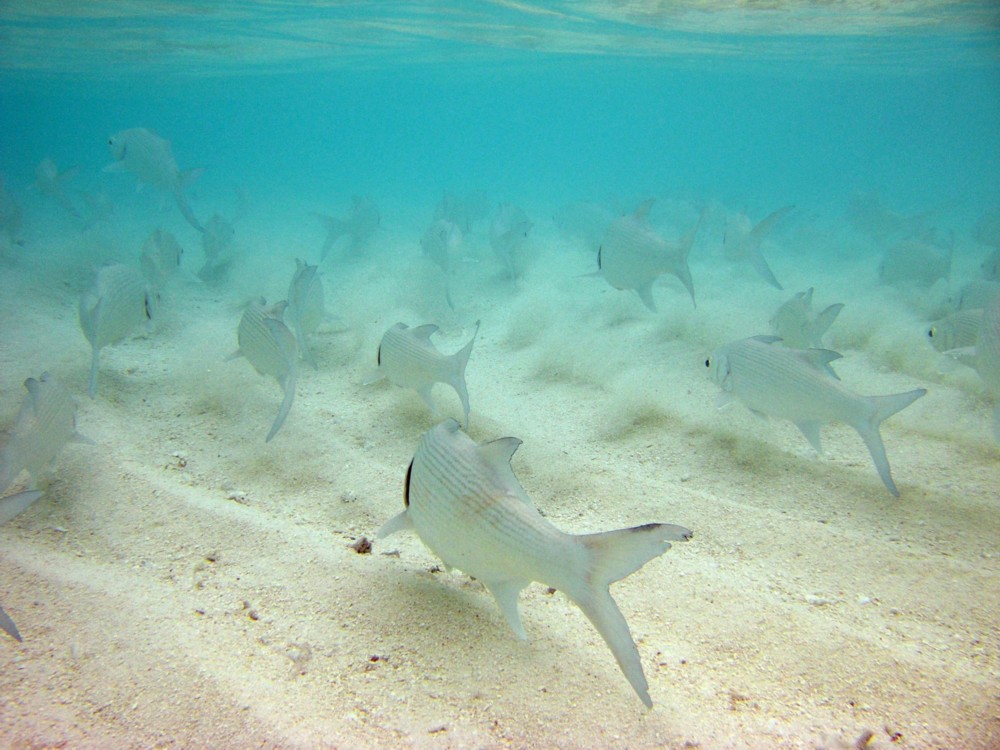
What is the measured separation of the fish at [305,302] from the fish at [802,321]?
16.7 feet

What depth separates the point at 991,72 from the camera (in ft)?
126

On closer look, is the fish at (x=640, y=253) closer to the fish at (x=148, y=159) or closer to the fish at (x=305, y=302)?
the fish at (x=305, y=302)

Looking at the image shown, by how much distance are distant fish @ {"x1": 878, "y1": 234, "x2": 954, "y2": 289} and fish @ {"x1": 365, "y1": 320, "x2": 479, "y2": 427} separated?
911 centimetres

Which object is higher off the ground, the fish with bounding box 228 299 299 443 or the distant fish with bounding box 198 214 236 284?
the fish with bounding box 228 299 299 443

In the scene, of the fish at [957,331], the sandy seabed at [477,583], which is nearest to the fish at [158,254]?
the sandy seabed at [477,583]

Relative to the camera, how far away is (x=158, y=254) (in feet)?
26.0

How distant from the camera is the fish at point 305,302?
556cm

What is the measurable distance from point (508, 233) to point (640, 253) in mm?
4725

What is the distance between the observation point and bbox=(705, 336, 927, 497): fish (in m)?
3.48

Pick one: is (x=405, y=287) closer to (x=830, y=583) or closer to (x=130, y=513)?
(x=130, y=513)

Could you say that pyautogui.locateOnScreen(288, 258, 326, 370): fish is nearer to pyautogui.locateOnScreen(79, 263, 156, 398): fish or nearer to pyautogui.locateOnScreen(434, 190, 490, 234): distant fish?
pyautogui.locateOnScreen(79, 263, 156, 398): fish

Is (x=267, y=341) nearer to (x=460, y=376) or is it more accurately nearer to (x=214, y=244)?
(x=460, y=376)

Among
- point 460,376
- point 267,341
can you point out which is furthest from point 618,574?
point 267,341

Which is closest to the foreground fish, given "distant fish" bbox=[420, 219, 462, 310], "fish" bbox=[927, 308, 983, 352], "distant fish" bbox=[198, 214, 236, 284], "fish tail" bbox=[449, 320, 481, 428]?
"fish tail" bbox=[449, 320, 481, 428]
